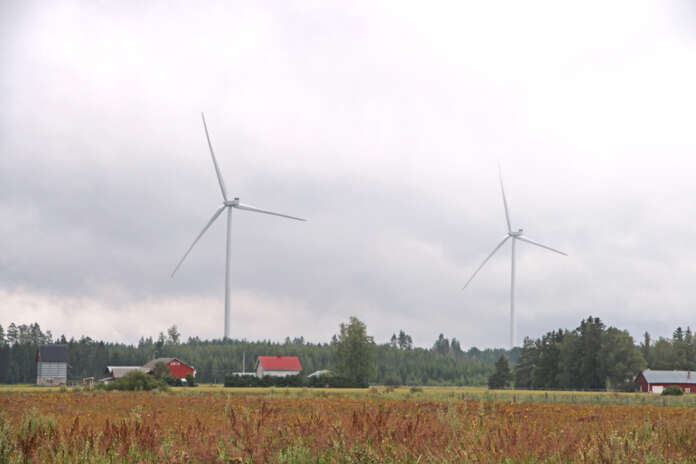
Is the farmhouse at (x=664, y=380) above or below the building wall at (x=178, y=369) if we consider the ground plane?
above

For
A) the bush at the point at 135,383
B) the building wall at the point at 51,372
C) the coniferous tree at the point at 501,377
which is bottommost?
the building wall at the point at 51,372

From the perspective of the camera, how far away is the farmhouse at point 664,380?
111 meters

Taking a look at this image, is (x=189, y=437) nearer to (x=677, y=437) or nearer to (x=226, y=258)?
(x=677, y=437)

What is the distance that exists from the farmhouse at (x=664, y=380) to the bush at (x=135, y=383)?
7647 cm

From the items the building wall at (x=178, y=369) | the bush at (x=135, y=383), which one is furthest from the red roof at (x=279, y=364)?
the bush at (x=135, y=383)

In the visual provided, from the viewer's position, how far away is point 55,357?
144 meters

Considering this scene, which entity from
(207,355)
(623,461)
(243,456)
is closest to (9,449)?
(243,456)

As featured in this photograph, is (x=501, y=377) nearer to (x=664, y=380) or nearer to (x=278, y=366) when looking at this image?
(x=664, y=380)

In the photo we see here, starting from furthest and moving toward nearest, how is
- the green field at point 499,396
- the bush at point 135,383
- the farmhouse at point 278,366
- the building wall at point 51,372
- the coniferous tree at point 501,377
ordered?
the farmhouse at point 278,366, the building wall at point 51,372, the coniferous tree at point 501,377, the bush at point 135,383, the green field at point 499,396

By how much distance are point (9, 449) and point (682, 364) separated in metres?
141

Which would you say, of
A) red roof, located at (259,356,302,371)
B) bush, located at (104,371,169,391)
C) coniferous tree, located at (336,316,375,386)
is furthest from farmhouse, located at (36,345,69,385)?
bush, located at (104,371,169,391)

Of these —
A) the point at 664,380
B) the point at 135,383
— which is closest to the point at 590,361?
the point at 664,380

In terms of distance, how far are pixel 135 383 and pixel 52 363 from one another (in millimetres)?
91603

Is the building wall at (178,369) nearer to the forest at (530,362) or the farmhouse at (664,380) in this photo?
the forest at (530,362)
